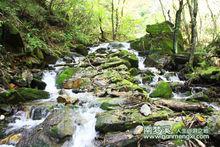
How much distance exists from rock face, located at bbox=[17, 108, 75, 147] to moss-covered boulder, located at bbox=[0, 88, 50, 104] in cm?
179

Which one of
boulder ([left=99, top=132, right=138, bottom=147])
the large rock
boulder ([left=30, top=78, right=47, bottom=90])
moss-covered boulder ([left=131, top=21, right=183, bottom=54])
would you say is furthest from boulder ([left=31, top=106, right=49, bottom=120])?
moss-covered boulder ([left=131, top=21, right=183, bottom=54])

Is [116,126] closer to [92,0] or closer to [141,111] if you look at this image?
[141,111]

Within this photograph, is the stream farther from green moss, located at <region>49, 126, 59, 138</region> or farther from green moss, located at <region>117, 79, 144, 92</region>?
green moss, located at <region>117, 79, 144, 92</region>

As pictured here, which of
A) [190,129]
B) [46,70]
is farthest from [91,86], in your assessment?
[190,129]

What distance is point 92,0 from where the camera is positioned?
24.9m

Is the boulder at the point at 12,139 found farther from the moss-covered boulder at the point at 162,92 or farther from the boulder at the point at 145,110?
the moss-covered boulder at the point at 162,92

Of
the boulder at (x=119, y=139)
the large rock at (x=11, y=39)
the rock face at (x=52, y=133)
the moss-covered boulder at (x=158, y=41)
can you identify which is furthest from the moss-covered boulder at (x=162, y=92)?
the moss-covered boulder at (x=158, y=41)

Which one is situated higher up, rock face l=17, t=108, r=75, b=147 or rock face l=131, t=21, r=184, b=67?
rock face l=131, t=21, r=184, b=67

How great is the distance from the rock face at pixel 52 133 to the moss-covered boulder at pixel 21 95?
1.79m

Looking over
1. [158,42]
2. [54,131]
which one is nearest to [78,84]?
[54,131]

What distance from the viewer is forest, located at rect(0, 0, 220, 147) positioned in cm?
638

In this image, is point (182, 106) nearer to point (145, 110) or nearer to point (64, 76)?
point (145, 110)

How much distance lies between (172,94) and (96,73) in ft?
11.1

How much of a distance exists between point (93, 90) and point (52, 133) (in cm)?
417
